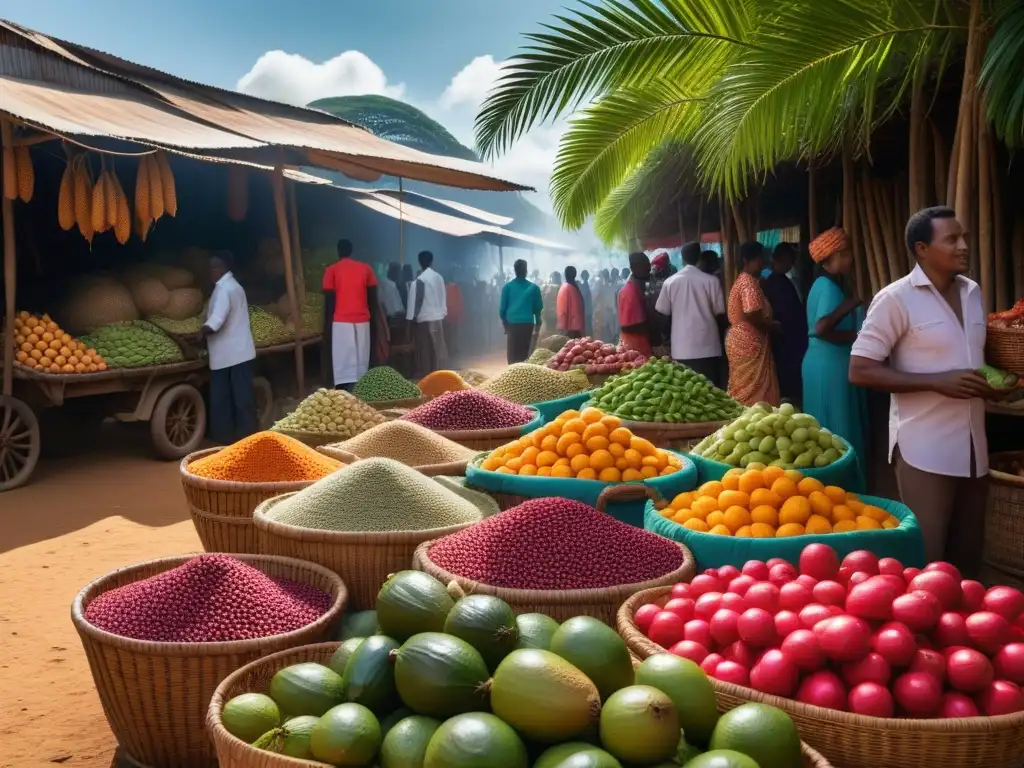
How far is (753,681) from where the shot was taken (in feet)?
6.09

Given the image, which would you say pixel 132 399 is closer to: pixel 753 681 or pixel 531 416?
pixel 531 416

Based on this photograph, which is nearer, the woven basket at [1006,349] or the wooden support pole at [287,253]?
the woven basket at [1006,349]

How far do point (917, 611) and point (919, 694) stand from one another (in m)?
0.18

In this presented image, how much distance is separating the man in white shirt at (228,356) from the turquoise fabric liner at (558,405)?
3230 mm

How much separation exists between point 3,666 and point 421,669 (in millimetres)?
2429

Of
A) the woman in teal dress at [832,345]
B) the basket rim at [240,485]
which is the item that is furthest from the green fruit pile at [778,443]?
the woman in teal dress at [832,345]

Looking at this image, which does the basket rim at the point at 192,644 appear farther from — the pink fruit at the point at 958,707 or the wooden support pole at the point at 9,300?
the wooden support pole at the point at 9,300

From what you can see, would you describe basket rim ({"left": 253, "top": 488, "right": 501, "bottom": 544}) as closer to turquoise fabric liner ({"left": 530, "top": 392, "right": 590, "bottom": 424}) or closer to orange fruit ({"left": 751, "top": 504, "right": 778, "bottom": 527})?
orange fruit ({"left": 751, "top": 504, "right": 778, "bottom": 527})

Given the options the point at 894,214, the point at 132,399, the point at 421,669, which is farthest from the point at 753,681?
the point at 132,399

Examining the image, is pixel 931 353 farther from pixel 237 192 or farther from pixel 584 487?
pixel 237 192

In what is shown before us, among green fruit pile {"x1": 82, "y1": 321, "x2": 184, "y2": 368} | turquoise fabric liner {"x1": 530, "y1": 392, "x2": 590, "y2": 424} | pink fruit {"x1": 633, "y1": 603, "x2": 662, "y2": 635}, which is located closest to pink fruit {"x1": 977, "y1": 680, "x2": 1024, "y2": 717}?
pink fruit {"x1": 633, "y1": 603, "x2": 662, "y2": 635}

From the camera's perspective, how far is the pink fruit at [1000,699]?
5.80 feet

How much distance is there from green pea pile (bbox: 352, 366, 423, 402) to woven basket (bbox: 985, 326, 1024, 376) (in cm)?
368

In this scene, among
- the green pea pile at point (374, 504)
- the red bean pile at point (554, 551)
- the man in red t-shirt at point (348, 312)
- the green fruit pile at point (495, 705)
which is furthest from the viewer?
Result: the man in red t-shirt at point (348, 312)
